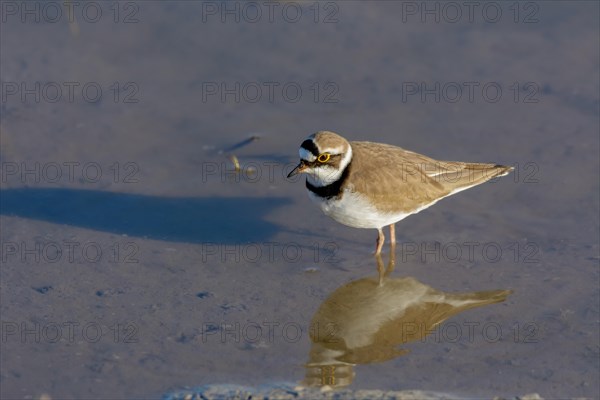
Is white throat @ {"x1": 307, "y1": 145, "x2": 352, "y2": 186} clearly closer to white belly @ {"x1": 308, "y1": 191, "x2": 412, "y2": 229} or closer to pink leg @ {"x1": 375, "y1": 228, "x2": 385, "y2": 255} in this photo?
white belly @ {"x1": 308, "y1": 191, "x2": 412, "y2": 229}

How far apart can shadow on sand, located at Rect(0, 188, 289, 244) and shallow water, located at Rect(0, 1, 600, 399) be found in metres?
0.02

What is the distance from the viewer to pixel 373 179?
8234 mm

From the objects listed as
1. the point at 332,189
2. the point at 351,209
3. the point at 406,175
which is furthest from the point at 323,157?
the point at 406,175

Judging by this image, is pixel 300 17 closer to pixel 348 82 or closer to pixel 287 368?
pixel 348 82

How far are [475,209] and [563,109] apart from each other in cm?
207

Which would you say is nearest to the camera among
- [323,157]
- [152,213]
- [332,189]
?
[323,157]

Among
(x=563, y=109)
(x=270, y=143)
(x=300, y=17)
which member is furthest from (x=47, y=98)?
(x=563, y=109)

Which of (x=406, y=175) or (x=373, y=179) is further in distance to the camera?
(x=406, y=175)

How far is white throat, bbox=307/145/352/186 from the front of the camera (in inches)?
318

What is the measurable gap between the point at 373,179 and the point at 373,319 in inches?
52.5

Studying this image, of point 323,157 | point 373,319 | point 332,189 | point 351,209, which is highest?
point 323,157

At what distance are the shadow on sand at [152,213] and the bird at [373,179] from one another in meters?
0.87

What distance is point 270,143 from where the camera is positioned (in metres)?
9.91

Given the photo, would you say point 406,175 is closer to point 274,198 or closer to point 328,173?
point 328,173
